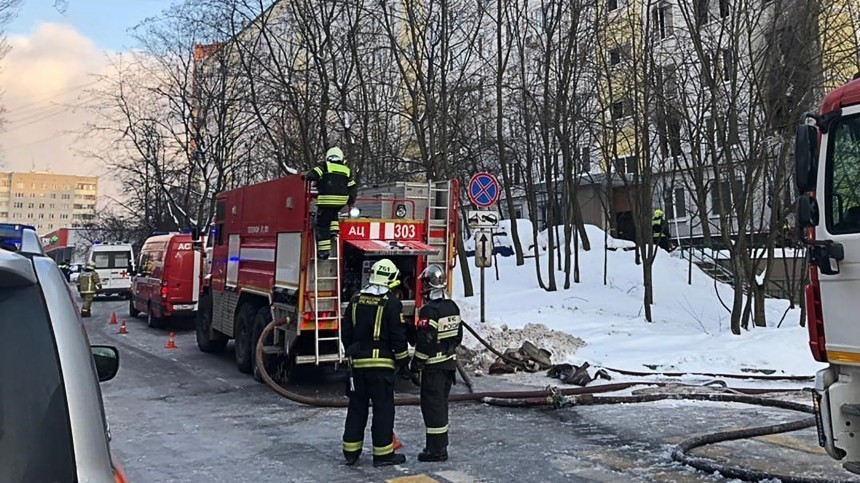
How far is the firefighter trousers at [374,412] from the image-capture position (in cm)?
667

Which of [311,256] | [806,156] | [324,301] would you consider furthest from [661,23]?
[806,156]

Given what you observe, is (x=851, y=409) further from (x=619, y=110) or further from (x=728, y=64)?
(x=619, y=110)

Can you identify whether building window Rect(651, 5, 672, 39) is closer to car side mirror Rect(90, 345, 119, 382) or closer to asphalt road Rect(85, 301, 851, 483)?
asphalt road Rect(85, 301, 851, 483)

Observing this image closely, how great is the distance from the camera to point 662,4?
55.0ft

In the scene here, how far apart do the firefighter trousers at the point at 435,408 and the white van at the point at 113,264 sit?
2547 centimetres

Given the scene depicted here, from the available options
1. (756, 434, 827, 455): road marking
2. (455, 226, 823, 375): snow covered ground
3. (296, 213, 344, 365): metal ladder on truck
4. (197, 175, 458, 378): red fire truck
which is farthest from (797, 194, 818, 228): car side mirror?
(455, 226, 823, 375): snow covered ground

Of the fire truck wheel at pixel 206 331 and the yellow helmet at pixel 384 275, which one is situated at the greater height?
the yellow helmet at pixel 384 275

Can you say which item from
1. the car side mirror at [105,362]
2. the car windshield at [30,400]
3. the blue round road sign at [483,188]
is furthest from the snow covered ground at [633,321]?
the car windshield at [30,400]

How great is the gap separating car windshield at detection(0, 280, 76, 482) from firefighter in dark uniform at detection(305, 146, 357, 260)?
7437mm

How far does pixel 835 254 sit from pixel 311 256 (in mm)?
6383

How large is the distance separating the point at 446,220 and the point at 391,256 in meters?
0.96

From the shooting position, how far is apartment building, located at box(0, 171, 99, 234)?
351 ft

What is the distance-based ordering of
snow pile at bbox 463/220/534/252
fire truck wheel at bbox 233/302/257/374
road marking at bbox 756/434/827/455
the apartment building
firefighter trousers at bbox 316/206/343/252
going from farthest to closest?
the apartment building, snow pile at bbox 463/220/534/252, fire truck wheel at bbox 233/302/257/374, firefighter trousers at bbox 316/206/343/252, road marking at bbox 756/434/827/455

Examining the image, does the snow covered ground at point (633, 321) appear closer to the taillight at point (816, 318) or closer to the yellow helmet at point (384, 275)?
the yellow helmet at point (384, 275)
